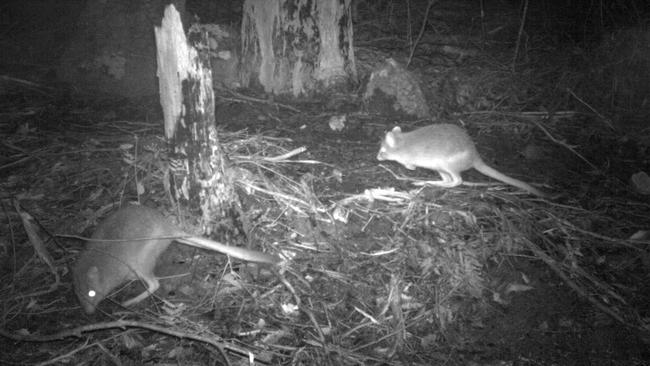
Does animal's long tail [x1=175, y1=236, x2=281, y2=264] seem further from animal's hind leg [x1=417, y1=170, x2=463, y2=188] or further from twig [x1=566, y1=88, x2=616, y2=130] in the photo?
twig [x1=566, y1=88, x2=616, y2=130]

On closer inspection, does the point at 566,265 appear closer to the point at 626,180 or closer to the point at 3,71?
the point at 626,180

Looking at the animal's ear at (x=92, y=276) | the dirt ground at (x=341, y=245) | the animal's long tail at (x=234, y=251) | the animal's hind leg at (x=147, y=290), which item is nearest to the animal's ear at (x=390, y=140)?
the dirt ground at (x=341, y=245)

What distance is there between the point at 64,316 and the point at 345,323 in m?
1.81

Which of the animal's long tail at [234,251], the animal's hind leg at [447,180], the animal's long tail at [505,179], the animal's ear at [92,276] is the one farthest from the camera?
the animal's hind leg at [447,180]

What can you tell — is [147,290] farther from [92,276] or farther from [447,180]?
[447,180]

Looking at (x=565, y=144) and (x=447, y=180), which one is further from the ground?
(x=565, y=144)

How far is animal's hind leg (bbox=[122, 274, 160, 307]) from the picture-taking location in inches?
119

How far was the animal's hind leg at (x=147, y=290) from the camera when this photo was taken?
302 centimetres

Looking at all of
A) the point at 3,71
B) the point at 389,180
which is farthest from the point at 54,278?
the point at 3,71

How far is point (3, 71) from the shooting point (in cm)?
600

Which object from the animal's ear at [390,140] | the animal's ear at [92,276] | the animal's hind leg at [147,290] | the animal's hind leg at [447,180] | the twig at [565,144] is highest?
the animal's ear at [390,140]

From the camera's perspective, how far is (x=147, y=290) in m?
3.05

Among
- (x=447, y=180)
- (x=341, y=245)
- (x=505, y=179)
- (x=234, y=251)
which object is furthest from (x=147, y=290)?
(x=505, y=179)

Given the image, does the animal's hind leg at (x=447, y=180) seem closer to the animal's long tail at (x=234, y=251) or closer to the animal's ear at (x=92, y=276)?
the animal's long tail at (x=234, y=251)
